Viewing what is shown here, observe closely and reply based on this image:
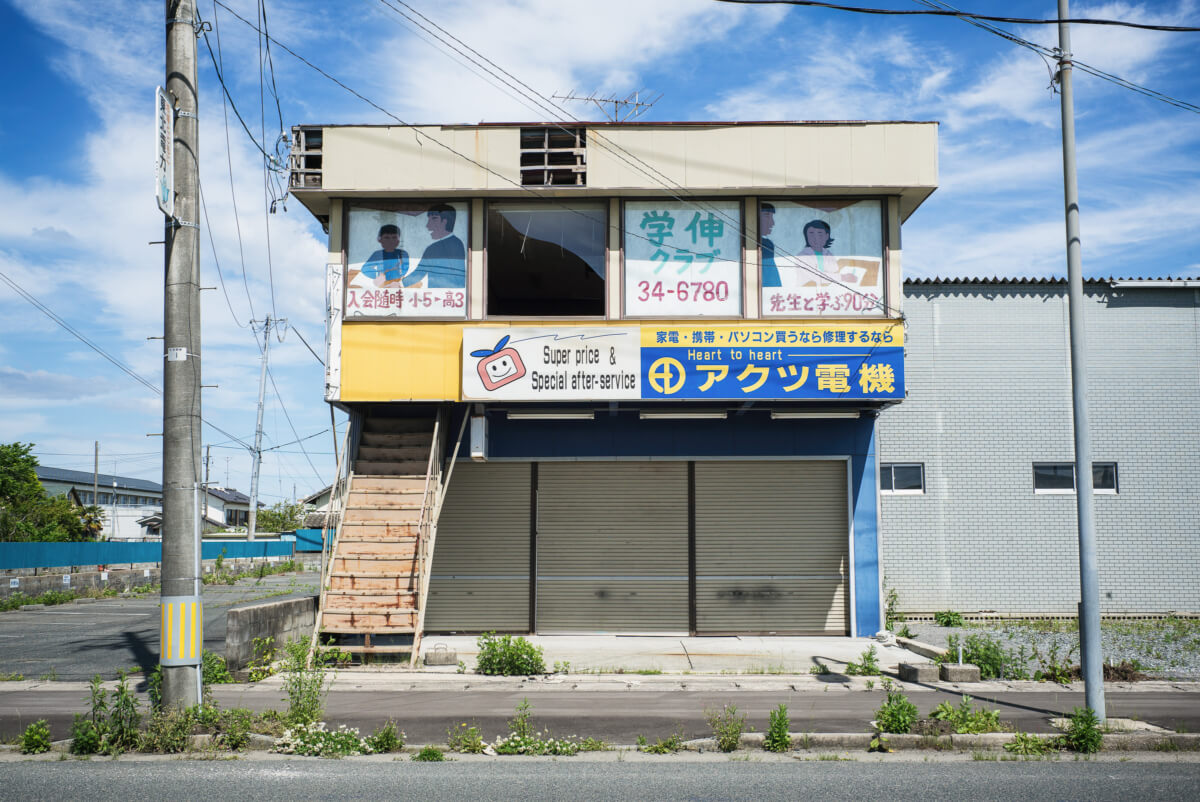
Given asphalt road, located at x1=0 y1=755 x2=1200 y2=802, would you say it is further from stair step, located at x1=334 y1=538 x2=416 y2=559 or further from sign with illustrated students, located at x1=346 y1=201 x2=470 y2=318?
sign with illustrated students, located at x1=346 y1=201 x2=470 y2=318

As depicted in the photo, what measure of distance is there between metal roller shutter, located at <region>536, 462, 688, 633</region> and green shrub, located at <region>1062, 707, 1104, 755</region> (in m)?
8.51

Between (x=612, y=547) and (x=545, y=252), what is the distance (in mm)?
5866

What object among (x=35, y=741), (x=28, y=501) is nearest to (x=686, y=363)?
(x=35, y=741)

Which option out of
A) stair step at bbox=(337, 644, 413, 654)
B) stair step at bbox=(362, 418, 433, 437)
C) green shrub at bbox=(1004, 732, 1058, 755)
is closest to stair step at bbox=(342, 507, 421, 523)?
stair step at bbox=(362, 418, 433, 437)

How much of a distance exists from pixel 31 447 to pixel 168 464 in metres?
45.0

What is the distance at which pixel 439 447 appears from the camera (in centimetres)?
1580

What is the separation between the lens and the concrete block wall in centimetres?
1838

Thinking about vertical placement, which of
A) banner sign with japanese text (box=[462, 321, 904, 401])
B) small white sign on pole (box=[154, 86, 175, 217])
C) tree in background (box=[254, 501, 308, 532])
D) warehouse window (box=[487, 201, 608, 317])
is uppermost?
warehouse window (box=[487, 201, 608, 317])

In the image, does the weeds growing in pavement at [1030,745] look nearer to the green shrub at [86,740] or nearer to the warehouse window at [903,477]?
the green shrub at [86,740]

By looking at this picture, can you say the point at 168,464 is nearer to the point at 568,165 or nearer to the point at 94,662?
the point at 94,662

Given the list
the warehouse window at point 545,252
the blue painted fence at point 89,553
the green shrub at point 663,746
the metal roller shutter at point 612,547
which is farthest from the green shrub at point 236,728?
the blue painted fence at point 89,553

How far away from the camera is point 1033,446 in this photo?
734 inches

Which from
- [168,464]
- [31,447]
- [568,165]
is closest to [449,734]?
[168,464]

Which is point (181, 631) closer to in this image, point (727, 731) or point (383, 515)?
point (727, 731)
